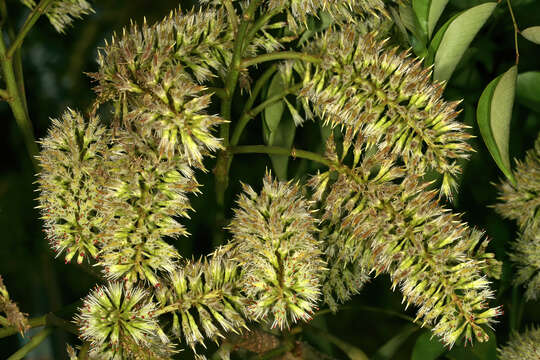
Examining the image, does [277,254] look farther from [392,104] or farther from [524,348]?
[524,348]

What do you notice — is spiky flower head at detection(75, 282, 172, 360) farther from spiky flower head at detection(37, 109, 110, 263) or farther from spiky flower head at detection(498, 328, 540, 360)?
spiky flower head at detection(498, 328, 540, 360)

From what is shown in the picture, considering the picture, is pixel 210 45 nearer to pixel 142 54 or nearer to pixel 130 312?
pixel 142 54

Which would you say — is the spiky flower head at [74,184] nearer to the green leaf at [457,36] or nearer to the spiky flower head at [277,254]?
the spiky flower head at [277,254]

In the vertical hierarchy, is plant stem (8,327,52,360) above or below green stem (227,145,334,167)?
below

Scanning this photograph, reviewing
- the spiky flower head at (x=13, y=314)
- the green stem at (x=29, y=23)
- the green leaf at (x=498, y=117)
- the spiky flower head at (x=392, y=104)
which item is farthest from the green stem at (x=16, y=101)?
the green leaf at (x=498, y=117)

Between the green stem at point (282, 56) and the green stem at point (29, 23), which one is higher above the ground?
the green stem at point (29, 23)

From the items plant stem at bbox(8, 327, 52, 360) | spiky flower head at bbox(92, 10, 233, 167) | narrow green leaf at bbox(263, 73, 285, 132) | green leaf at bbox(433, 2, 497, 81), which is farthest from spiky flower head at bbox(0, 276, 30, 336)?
green leaf at bbox(433, 2, 497, 81)
